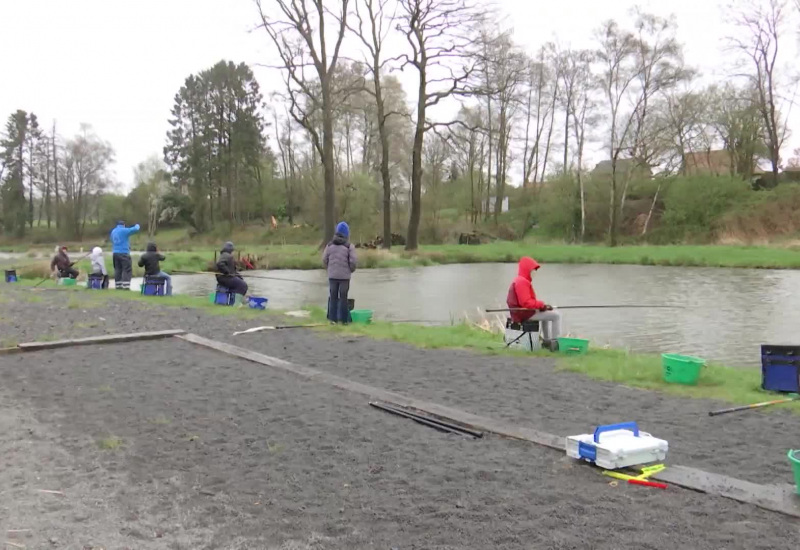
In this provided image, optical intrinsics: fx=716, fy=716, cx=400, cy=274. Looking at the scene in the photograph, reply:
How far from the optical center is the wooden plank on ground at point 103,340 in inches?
333

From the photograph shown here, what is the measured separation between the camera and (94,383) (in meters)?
6.61

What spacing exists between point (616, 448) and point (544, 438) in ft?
2.32

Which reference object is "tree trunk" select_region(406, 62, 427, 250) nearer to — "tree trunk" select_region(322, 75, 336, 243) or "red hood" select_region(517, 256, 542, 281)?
"tree trunk" select_region(322, 75, 336, 243)

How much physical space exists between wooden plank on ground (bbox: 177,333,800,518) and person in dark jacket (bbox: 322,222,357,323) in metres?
2.91

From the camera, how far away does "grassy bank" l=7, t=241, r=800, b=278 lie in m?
26.8

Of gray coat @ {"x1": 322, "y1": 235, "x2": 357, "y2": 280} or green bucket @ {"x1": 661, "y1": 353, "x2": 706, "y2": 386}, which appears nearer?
green bucket @ {"x1": 661, "y1": 353, "x2": 706, "y2": 386}

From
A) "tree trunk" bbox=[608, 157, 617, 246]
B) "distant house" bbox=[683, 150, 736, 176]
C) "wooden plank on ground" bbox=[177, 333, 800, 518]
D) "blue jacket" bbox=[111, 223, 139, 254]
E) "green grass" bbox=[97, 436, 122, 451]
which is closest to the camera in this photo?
"wooden plank on ground" bbox=[177, 333, 800, 518]

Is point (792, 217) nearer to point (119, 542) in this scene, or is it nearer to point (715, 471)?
point (715, 471)

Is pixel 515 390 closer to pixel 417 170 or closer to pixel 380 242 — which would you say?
pixel 417 170

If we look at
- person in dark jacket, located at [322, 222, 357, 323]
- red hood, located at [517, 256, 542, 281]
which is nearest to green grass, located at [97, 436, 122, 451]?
red hood, located at [517, 256, 542, 281]

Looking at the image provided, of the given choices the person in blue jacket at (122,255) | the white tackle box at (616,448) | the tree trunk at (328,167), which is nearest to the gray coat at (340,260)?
the white tackle box at (616,448)

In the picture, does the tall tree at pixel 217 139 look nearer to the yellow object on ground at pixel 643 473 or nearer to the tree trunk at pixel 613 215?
the tree trunk at pixel 613 215

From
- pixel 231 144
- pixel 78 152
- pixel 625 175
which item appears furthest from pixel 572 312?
pixel 78 152

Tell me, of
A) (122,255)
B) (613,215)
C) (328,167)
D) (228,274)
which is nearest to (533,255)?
(613,215)
